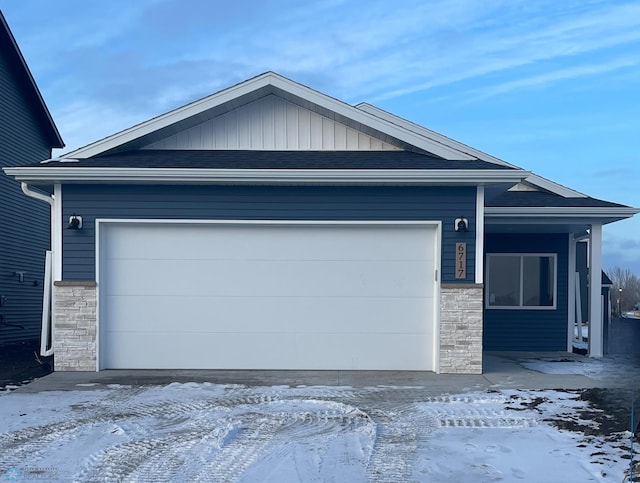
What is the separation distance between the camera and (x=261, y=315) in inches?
399

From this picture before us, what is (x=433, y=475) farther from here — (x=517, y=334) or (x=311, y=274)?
(x=517, y=334)

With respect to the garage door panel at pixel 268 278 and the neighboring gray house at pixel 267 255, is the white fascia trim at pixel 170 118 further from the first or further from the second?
the garage door panel at pixel 268 278

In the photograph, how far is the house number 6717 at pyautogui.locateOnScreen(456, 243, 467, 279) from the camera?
989 centimetres

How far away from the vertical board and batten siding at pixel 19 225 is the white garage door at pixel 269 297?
505 centimetres

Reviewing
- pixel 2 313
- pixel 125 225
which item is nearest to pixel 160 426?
pixel 125 225

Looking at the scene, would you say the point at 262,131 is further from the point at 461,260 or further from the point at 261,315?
the point at 461,260

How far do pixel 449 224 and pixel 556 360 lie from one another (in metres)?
4.22

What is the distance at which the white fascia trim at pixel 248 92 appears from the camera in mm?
10453

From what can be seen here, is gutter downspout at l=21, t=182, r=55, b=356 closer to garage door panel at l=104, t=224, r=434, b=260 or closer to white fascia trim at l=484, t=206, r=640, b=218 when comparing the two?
garage door panel at l=104, t=224, r=434, b=260

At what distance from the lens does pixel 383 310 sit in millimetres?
10102

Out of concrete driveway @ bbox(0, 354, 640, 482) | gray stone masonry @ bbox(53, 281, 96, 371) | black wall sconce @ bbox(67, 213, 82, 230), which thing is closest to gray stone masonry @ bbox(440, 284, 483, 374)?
concrete driveway @ bbox(0, 354, 640, 482)

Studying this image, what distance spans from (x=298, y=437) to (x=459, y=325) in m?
4.38

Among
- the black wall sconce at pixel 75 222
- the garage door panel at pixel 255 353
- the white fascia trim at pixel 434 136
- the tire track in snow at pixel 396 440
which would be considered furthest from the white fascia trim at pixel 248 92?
the tire track in snow at pixel 396 440

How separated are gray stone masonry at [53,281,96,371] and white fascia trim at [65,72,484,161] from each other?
2.26m
